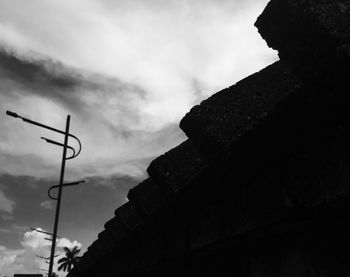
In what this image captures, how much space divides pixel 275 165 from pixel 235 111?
0.37 meters

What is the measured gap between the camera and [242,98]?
1.83m

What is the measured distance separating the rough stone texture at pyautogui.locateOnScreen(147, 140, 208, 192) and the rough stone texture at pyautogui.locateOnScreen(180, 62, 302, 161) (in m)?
0.42

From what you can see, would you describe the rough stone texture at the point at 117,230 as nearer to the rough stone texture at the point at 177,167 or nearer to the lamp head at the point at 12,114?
the rough stone texture at the point at 177,167

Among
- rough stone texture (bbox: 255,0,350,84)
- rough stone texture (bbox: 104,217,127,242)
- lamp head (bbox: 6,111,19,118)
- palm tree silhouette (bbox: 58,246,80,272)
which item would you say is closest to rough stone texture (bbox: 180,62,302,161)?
rough stone texture (bbox: 255,0,350,84)

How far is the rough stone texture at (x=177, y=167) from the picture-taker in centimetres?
218

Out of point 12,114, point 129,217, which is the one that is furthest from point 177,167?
point 12,114

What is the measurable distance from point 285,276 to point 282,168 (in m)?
0.68

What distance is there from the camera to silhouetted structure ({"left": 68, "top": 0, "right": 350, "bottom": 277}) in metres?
1.14

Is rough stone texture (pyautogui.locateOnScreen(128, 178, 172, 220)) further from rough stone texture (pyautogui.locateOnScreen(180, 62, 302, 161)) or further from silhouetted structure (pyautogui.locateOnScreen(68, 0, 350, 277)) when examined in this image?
rough stone texture (pyautogui.locateOnScreen(180, 62, 302, 161))

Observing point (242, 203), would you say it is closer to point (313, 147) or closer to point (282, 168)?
point (282, 168)

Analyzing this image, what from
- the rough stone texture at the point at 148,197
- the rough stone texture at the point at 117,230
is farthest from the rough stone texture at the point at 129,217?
the rough stone texture at the point at 148,197

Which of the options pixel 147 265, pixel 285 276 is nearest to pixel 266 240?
pixel 285 276

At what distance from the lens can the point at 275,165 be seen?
153cm

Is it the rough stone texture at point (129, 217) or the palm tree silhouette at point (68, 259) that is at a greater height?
the palm tree silhouette at point (68, 259)
